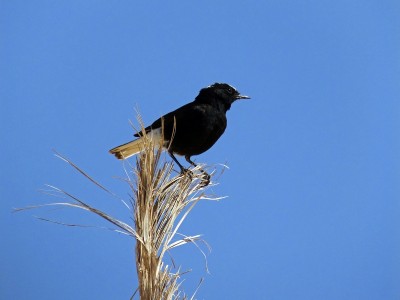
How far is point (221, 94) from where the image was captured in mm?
4707

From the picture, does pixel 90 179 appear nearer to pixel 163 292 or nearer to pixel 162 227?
pixel 162 227

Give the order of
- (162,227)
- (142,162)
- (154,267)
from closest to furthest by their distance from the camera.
A: 1. (154,267)
2. (162,227)
3. (142,162)

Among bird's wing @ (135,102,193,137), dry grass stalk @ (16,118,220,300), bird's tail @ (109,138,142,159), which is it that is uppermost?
bird's wing @ (135,102,193,137)

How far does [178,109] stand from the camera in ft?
14.3

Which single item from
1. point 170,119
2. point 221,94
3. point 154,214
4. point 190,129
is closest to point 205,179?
point 154,214

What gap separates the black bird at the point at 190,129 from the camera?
13.3 ft

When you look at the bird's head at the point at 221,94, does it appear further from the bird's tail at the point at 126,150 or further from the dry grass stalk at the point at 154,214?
the dry grass stalk at the point at 154,214

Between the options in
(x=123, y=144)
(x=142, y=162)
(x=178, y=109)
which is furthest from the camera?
(x=178, y=109)

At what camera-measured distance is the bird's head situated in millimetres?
4625

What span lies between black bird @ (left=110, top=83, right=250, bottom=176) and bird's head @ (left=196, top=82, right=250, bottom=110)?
0.11 feet

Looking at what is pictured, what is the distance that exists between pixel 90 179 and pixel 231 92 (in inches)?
127

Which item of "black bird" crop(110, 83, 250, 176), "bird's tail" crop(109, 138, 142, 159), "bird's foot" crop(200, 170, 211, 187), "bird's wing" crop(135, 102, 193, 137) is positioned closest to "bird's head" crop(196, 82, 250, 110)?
"black bird" crop(110, 83, 250, 176)

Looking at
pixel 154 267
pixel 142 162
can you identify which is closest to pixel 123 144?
pixel 142 162

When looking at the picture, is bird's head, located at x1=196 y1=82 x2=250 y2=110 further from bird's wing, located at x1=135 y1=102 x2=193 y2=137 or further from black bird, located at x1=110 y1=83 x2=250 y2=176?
bird's wing, located at x1=135 y1=102 x2=193 y2=137
